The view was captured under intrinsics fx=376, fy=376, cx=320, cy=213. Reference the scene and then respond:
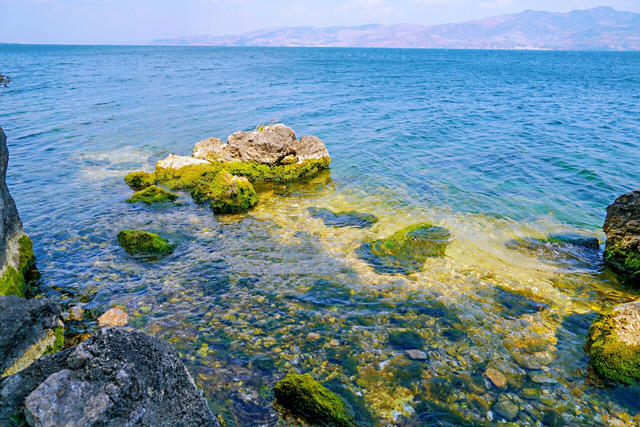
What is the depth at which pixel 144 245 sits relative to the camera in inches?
559

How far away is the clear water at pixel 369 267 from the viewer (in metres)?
8.62

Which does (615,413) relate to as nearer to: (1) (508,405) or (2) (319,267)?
(1) (508,405)

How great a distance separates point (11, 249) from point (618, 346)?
17507 millimetres

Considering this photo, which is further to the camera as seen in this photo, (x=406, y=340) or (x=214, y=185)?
(x=214, y=185)

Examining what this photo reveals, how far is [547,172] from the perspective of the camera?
23859mm

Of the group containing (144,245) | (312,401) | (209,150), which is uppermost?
(209,150)

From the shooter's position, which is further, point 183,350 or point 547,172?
point 547,172

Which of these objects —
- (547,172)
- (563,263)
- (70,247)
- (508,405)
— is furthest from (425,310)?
(547,172)

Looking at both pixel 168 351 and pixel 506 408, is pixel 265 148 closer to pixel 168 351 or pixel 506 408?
pixel 168 351

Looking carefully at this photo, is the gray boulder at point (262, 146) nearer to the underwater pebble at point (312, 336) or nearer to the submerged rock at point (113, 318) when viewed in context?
the submerged rock at point (113, 318)

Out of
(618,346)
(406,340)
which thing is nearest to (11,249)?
(406,340)

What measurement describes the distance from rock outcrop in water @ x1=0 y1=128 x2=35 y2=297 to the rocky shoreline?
0.22 feet

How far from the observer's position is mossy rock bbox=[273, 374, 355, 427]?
7418 millimetres

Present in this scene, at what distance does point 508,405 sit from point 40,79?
87539mm
